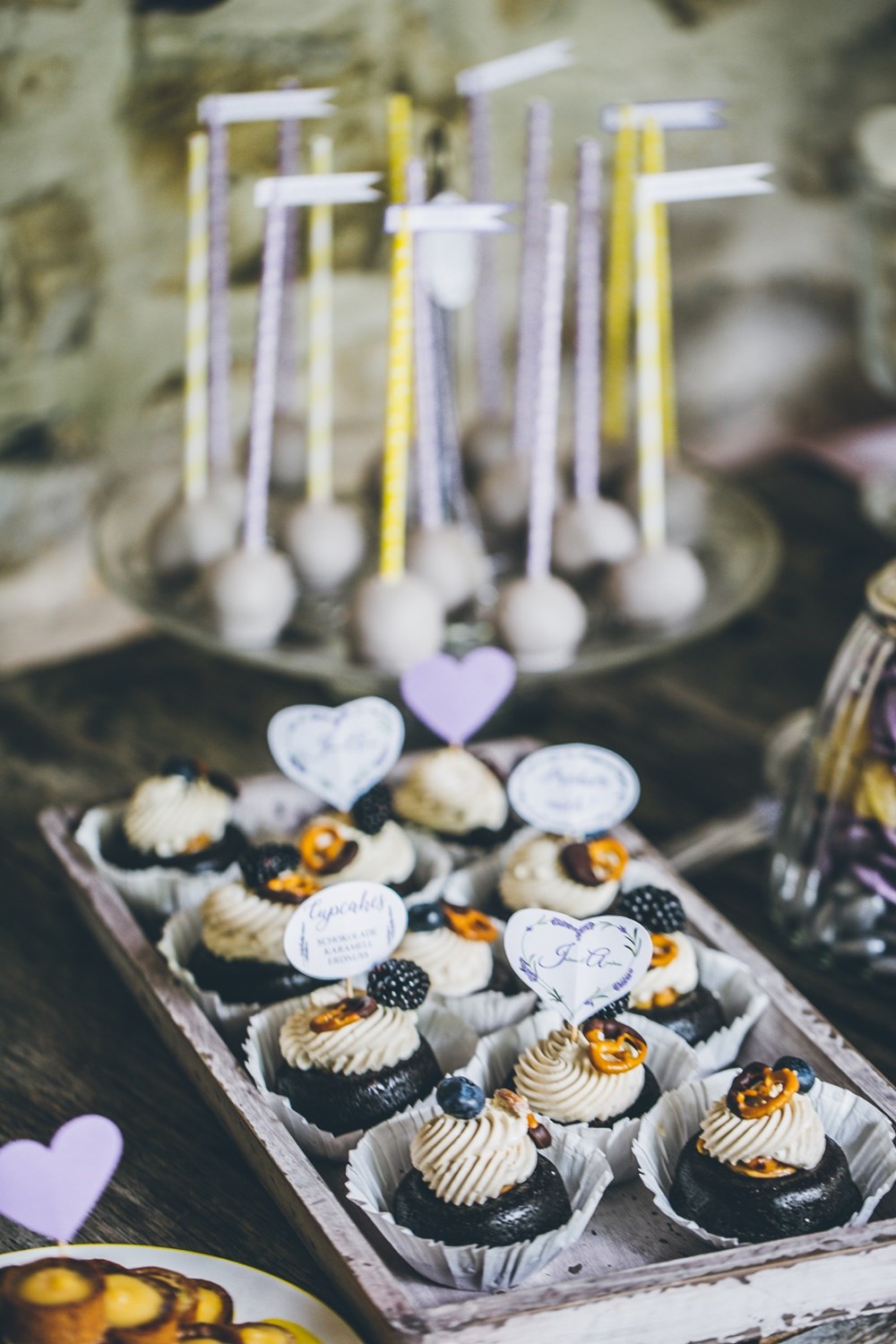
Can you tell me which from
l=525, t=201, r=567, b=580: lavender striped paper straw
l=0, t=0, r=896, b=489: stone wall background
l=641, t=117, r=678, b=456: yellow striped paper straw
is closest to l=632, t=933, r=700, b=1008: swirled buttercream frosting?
l=525, t=201, r=567, b=580: lavender striped paper straw

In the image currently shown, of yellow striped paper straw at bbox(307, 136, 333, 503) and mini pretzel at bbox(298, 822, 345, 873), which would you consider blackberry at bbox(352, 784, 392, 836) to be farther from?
yellow striped paper straw at bbox(307, 136, 333, 503)

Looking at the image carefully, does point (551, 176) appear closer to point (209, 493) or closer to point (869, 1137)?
point (209, 493)

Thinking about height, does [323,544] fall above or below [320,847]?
above

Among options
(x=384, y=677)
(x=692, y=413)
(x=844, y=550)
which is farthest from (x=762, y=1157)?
(x=692, y=413)

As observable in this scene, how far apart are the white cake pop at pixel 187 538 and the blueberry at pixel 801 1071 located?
78 cm

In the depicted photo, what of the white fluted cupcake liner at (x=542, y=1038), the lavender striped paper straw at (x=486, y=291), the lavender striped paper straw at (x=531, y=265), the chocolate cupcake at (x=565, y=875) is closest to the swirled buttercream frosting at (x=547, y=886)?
the chocolate cupcake at (x=565, y=875)

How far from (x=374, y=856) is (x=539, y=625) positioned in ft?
0.99

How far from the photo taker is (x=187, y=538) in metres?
1.48

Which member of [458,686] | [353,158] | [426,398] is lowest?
[458,686]

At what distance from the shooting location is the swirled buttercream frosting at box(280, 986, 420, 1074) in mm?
989

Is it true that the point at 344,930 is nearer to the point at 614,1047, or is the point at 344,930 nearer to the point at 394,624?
the point at 614,1047

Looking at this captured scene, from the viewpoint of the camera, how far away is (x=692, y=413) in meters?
2.27

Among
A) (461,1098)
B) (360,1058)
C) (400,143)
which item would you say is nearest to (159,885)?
(360,1058)

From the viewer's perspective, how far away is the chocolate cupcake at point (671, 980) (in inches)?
41.3
